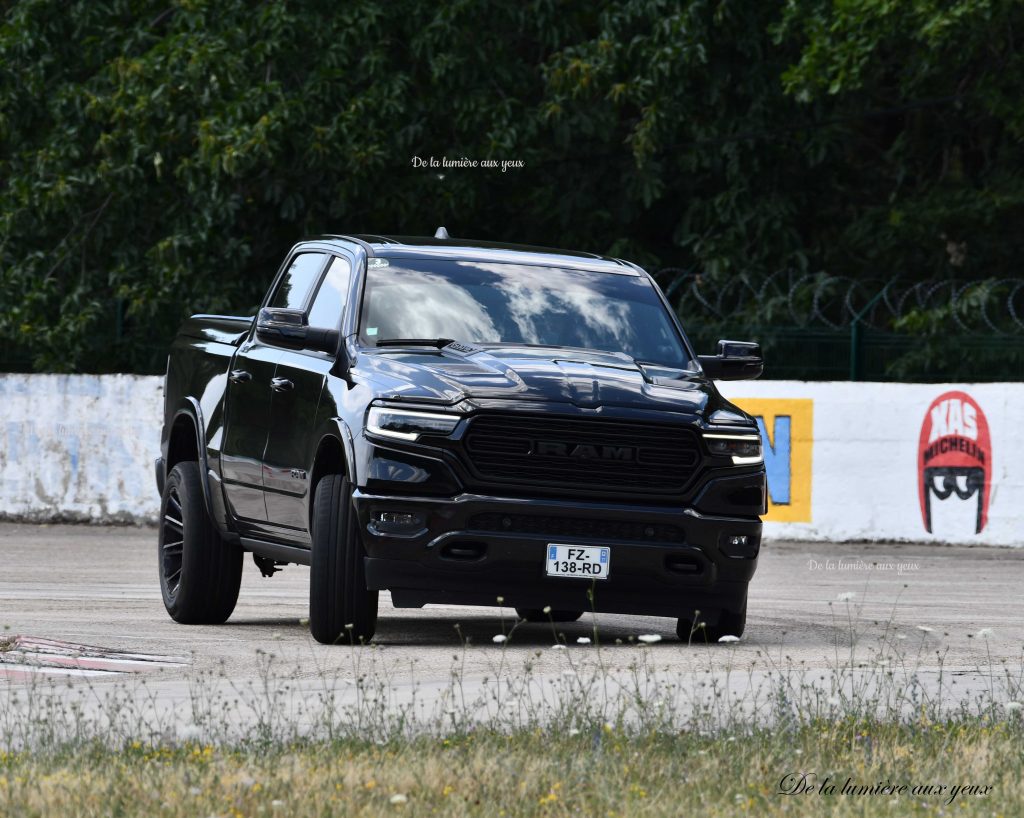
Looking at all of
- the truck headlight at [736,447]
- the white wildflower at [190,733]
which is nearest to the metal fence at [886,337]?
the truck headlight at [736,447]

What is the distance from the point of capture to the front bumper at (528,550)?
32.6ft

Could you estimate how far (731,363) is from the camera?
11.3m

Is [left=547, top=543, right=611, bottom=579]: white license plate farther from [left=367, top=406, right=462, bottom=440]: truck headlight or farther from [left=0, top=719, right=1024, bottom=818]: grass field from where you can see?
[left=0, top=719, right=1024, bottom=818]: grass field

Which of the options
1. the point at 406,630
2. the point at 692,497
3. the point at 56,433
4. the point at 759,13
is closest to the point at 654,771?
the point at 692,497

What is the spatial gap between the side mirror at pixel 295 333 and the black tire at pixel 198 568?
5.40 ft

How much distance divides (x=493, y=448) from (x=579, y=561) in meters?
0.68

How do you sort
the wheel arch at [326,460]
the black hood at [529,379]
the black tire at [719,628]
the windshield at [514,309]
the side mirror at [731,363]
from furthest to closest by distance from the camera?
the side mirror at [731,363], the windshield at [514,309], the black tire at [719,628], the wheel arch at [326,460], the black hood at [529,379]

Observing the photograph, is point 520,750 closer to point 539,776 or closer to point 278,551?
point 539,776

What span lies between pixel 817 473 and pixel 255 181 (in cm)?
867

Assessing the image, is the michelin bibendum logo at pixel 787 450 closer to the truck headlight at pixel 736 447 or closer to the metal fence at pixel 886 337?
the metal fence at pixel 886 337

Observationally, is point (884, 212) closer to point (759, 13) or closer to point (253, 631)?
point (759, 13)

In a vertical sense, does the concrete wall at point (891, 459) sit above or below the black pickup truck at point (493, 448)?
below

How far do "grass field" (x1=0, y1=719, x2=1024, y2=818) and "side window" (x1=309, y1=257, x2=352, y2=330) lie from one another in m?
4.36

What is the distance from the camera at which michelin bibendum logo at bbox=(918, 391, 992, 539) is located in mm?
19625
